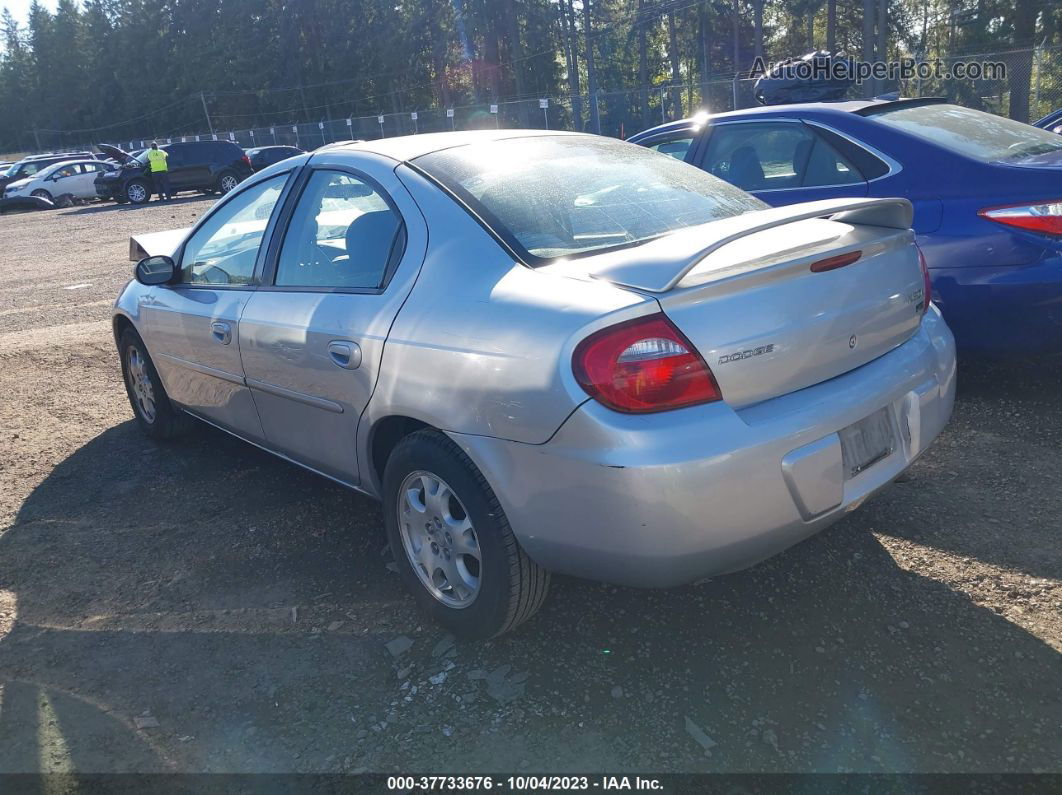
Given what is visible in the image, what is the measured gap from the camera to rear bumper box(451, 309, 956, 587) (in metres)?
2.24

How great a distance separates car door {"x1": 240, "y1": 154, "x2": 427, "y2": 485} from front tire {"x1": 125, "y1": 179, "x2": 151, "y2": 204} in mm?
26562

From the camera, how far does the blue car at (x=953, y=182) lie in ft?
13.7

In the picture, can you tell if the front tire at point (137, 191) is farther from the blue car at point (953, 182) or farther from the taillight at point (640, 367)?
the taillight at point (640, 367)

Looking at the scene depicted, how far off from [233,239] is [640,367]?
101 inches

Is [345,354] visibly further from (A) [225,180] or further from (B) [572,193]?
(A) [225,180]

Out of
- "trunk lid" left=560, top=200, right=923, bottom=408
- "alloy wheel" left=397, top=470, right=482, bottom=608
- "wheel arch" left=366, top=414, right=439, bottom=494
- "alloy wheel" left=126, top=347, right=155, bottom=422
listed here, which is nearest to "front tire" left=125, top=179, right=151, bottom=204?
"alloy wheel" left=126, top=347, right=155, bottom=422

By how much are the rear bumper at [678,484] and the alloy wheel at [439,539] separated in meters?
0.29

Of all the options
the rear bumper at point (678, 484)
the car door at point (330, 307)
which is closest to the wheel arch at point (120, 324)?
the car door at point (330, 307)

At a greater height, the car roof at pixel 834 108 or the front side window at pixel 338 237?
the car roof at pixel 834 108

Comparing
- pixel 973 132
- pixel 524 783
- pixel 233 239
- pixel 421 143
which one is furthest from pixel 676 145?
pixel 524 783

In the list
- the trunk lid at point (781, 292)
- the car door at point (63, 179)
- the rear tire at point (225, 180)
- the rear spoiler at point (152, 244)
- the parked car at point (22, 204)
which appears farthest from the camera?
the car door at point (63, 179)

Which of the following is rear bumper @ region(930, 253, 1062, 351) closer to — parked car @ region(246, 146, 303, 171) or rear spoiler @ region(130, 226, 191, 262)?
rear spoiler @ region(130, 226, 191, 262)

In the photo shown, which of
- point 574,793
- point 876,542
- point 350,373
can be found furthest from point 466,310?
point 876,542

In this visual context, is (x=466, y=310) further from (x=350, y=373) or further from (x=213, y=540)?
(x=213, y=540)
